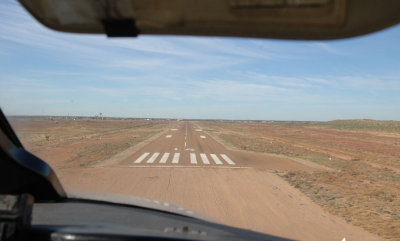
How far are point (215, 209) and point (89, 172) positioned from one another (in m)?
7.11

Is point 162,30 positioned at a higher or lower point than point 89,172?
higher

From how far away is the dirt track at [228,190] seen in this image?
23.1 feet

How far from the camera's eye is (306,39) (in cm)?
158

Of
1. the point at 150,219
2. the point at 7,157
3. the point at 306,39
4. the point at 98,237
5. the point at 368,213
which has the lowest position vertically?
the point at 368,213

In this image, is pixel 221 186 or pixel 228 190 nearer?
pixel 228 190

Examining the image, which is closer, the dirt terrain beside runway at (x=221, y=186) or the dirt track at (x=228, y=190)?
the dirt terrain beside runway at (x=221, y=186)

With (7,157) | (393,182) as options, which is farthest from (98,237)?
(393,182)

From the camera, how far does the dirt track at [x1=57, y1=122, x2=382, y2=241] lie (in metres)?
7.05

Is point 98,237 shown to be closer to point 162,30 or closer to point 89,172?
point 162,30

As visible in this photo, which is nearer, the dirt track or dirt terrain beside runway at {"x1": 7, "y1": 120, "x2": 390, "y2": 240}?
dirt terrain beside runway at {"x1": 7, "y1": 120, "x2": 390, "y2": 240}

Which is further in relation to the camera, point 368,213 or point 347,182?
point 347,182

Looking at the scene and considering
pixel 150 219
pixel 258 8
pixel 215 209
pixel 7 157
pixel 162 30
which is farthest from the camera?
pixel 215 209

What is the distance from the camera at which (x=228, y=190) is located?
10.3 m

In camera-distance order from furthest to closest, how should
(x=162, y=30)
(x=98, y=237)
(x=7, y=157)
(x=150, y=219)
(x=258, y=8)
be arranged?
(x=150, y=219), (x=7, y=157), (x=98, y=237), (x=162, y=30), (x=258, y=8)
